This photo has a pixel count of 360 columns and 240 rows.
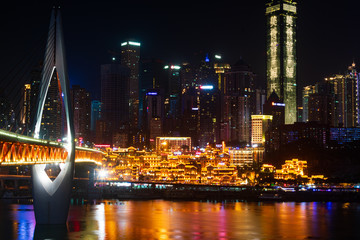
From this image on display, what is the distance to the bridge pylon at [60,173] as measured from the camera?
41.5m

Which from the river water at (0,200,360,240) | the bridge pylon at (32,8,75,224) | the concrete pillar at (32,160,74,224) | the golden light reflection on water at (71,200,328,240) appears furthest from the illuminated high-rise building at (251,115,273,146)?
the concrete pillar at (32,160,74,224)

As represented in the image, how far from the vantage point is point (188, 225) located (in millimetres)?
52906

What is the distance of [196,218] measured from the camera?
196 feet

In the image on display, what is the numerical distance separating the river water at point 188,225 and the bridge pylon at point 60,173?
137cm

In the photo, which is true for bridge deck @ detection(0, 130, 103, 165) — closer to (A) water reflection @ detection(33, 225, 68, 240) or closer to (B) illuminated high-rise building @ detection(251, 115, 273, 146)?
(A) water reflection @ detection(33, 225, 68, 240)

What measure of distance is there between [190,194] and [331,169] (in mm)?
44835

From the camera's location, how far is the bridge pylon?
41.5m

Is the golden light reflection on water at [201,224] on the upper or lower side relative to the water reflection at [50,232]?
lower

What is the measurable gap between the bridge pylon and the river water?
53.8 inches

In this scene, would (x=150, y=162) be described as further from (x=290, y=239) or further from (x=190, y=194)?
(x=290, y=239)

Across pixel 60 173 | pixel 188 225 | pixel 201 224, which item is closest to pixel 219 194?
pixel 201 224

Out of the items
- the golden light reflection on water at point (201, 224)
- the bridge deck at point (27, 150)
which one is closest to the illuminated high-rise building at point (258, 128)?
the golden light reflection on water at point (201, 224)

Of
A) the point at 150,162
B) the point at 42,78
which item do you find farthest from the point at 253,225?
the point at 150,162

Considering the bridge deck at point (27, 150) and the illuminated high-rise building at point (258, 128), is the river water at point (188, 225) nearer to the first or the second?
the bridge deck at point (27, 150)
